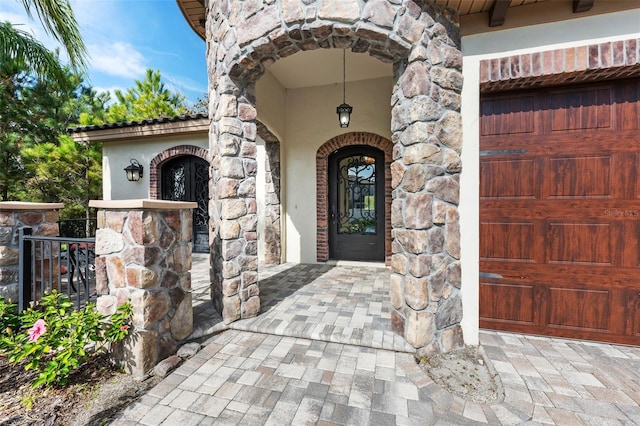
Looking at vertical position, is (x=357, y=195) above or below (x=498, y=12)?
below

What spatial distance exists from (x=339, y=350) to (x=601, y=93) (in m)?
3.43

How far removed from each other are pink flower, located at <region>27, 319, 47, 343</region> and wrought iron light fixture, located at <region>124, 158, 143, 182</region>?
214 inches

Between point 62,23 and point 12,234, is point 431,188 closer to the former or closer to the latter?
point 12,234

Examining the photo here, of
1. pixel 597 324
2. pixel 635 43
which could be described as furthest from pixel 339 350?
pixel 635 43

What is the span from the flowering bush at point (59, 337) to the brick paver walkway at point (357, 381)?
1.84 ft

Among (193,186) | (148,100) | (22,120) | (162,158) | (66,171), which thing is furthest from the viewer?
(148,100)

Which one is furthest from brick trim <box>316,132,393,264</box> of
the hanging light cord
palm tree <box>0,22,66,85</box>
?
palm tree <box>0,22,66,85</box>

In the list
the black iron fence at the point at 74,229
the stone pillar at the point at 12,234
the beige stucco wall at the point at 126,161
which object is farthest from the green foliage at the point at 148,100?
the stone pillar at the point at 12,234

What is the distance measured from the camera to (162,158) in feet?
20.8

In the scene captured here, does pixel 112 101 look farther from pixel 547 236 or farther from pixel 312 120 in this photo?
pixel 547 236

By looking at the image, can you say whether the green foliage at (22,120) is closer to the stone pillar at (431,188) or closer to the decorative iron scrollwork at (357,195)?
the decorative iron scrollwork at (357,195)

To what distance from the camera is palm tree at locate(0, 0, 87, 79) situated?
368 cm

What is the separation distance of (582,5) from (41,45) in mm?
7285

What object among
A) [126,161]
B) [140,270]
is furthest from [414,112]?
[126,161]
